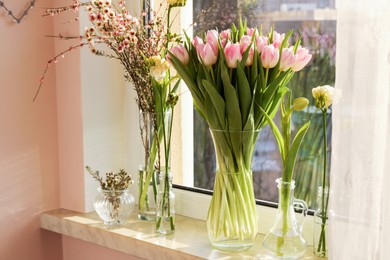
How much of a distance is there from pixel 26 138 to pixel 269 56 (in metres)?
0.76

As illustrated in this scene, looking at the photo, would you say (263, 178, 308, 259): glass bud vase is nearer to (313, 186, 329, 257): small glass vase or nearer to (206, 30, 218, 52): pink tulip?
(313, 186, 329, 257): small glass vase

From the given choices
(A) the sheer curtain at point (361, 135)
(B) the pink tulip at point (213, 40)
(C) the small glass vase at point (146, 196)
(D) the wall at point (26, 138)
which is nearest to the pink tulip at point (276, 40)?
(B) the pink tulip at point (213, 40)

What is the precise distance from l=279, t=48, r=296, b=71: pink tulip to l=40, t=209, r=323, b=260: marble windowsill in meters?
0.44

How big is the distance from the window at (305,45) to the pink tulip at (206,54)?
10.8 inches

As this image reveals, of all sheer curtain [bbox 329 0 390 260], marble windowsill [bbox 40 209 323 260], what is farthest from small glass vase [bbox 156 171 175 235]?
sheer curtain [bbox 329 0 390 260]

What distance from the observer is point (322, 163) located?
143cm

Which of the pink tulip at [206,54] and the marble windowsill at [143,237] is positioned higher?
the pink tulip at [206,54]

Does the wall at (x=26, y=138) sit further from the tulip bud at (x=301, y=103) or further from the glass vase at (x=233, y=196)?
the tulip bud at (x=301, y=103)

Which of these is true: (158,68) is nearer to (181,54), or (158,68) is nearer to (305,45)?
(181,54)

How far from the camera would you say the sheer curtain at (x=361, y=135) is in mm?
1019

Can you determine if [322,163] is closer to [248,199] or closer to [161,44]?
[248,199]

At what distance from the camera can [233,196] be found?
1.37 metres

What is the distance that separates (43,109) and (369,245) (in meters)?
1.02

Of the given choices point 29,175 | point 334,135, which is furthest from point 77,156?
point 334,135
